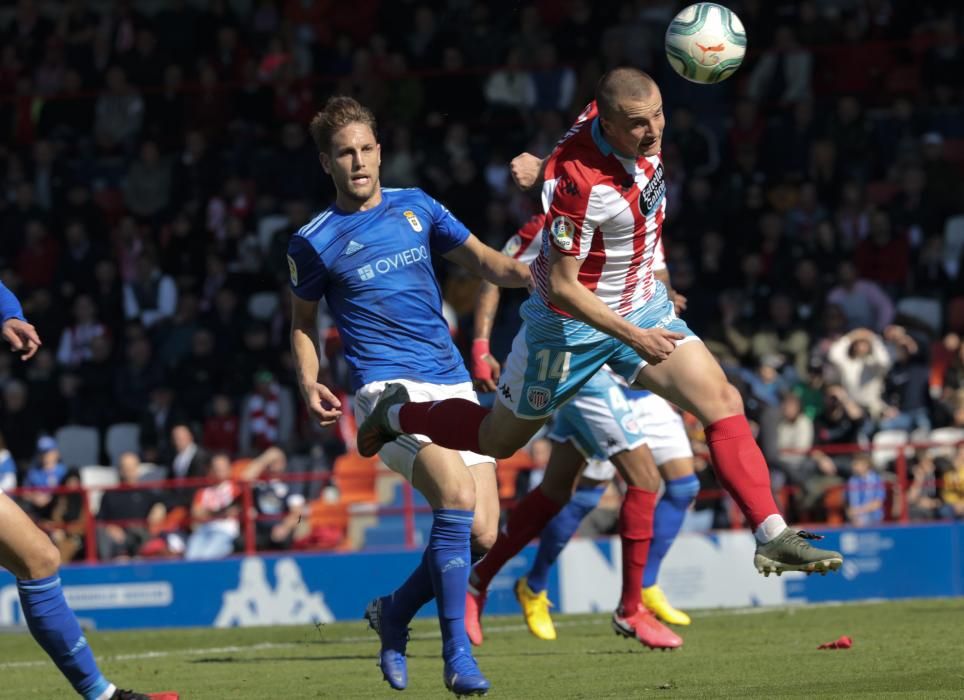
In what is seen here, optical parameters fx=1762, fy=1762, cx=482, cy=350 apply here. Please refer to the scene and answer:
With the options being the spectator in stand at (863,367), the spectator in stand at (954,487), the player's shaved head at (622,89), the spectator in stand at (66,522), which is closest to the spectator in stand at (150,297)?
the spectator in stand at (66,522)

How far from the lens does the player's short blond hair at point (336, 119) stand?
8.21 metres

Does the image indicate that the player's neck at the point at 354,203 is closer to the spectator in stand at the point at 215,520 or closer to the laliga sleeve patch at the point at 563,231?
the laliga sleeve patch at the point at 563,231

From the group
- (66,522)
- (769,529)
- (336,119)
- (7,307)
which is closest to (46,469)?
(66,522)

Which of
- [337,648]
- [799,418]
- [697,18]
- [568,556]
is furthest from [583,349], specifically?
[799,418]

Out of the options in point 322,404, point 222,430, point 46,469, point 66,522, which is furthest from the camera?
point 222,430

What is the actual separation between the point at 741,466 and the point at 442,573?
1.39 meters

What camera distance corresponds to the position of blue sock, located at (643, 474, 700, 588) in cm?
1095

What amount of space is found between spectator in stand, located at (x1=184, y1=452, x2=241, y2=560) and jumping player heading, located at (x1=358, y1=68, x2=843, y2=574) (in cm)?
896

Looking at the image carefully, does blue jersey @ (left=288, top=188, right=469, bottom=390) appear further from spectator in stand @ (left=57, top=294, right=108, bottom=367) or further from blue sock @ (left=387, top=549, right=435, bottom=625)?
spectator in stand @ (left=57, top=294, right=108, bottom=367)

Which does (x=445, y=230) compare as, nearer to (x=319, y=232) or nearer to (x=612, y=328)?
(x=319, y=232)

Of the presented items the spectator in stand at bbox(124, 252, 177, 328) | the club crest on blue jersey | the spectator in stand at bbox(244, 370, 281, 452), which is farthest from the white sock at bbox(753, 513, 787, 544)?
the spectator in stand at bbox(124, 252, 177, 328)

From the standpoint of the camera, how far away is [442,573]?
7637mm

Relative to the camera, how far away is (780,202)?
62.9 feet

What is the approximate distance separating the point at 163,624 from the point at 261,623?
3.41ft
